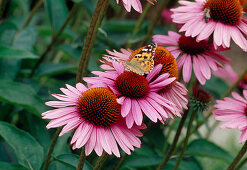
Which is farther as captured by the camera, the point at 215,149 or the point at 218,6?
the point at 215,149

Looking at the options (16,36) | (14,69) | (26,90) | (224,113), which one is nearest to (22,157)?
(26,90)

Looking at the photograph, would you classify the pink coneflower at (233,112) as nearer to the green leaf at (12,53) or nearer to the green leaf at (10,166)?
the green leaf at (10,166)

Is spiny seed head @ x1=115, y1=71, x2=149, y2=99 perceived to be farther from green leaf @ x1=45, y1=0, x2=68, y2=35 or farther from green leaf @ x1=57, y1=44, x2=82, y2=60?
green leaf @ x1=45, y1=0, x2=68, y2=35

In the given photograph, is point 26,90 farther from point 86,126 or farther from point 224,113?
point 224,113

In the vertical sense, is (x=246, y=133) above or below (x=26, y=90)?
above

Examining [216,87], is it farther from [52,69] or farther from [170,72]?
[170,72]

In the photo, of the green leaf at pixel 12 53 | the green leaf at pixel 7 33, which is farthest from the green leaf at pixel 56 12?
the green leaf at pixel 12 53
